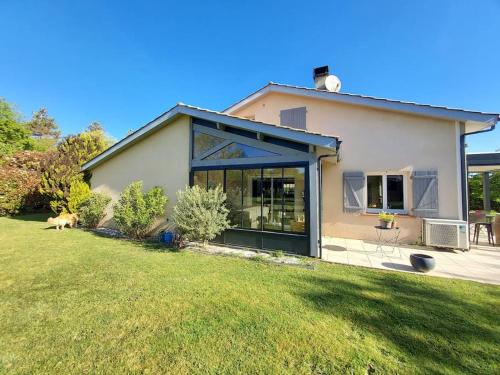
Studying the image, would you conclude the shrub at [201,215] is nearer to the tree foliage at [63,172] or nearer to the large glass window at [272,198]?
the large glass window at [272,198]

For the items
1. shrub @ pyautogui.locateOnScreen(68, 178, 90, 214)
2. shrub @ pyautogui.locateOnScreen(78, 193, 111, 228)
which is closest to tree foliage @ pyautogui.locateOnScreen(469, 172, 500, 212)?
shrub @ pyautogui.locateOnScreen(78, 193, 111, 228)

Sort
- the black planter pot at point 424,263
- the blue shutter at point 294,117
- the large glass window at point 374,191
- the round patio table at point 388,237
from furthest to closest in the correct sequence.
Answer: the blue shutter at point 294,117
the large glass window at point 374,191
the round patio table at point 388,237
the black planter pot at point 424,263

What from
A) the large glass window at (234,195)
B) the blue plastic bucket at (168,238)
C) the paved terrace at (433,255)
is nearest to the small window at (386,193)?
the paved terrace at (433,255)

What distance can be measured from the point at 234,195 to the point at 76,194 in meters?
9.35

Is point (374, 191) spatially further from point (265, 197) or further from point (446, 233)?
point (265, 197)

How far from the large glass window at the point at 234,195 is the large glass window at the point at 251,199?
0.17 metres

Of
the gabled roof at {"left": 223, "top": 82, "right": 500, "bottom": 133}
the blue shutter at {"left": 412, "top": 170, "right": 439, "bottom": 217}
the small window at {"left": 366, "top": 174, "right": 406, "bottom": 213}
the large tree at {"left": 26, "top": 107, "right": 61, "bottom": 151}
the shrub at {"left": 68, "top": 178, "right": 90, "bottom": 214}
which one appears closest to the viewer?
the gabled roof at {"left": 223, "top": 82, "right": 500, "bottom": 133}

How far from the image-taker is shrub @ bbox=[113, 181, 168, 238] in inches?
334

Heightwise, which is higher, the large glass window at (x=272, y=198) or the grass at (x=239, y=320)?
the large glass window at (x=272, y=198)

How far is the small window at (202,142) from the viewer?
8491 mm

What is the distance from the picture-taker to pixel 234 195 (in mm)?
8016

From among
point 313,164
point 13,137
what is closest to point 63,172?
point 313,164

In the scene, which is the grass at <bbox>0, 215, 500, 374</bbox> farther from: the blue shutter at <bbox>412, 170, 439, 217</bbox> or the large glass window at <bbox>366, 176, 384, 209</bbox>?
the large glass window at <bbox>366, 176, 384, 209</bbox>

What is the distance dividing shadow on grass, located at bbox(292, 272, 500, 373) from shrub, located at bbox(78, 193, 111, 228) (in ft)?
34.4
